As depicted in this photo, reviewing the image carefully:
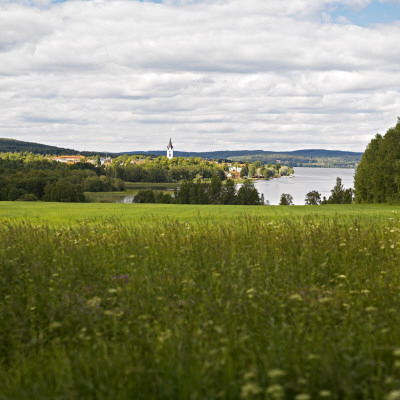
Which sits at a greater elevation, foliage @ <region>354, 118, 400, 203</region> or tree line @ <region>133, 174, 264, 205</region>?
foliage @ <region>354, 118, 400, 203</region>

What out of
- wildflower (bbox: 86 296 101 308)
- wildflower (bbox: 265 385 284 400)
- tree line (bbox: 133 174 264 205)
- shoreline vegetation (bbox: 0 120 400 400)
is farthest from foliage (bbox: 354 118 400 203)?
wildflower (bbox: 265 385 284 400)

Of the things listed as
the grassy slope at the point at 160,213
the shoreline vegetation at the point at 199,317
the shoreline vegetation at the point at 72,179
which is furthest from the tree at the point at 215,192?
the shoreline vegetation at the point at 199,317

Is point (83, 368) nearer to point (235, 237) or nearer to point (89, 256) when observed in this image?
point (89, 256)

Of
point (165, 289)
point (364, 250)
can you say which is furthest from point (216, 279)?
point (364, 250)

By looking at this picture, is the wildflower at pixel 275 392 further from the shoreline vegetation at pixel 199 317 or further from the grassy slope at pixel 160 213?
the grassy slope at pixel 160 213

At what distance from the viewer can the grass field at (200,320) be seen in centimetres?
347

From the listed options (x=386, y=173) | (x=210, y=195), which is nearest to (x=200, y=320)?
(x=386, y=173)

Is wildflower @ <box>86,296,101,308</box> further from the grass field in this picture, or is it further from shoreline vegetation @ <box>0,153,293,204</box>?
shoreline vegetation @ <box>0,153,293,204</box>

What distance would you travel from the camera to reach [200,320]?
4707 mm

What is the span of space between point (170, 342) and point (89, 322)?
1313 millimetres

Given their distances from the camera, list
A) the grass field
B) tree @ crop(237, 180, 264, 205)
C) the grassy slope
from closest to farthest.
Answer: the grass field
the grassy slope
tree @ crop(237, 180, 264, 205)

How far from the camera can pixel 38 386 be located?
12.0 feet

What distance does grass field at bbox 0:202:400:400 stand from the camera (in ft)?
11.4

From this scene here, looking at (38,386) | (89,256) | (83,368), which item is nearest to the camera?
(38,386)
